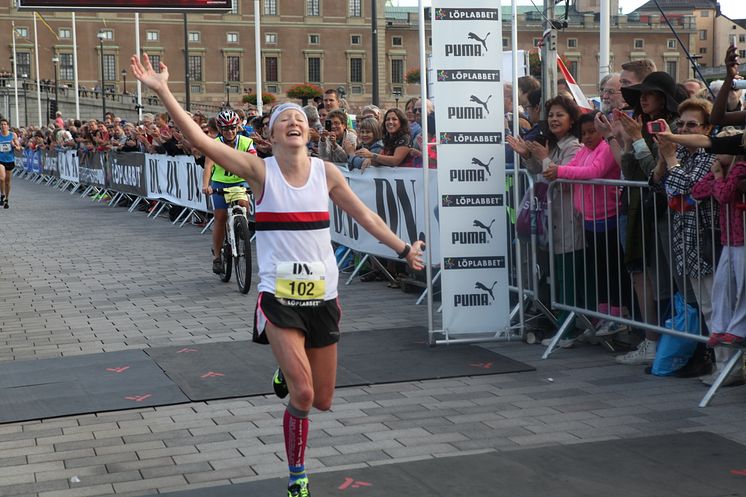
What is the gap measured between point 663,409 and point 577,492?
183cm

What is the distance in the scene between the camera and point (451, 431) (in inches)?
253

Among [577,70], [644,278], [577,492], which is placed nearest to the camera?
[577,492]

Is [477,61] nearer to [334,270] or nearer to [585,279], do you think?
[585,279]

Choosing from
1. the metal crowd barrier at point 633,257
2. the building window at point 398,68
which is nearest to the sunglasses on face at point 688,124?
the metal crowd barrier at point 633,257

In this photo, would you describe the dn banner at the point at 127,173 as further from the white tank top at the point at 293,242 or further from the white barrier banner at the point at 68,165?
the white tank top at the point at 293,242

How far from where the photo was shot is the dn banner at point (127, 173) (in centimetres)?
2481

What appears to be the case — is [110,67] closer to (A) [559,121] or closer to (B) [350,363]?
(A) [559,121]

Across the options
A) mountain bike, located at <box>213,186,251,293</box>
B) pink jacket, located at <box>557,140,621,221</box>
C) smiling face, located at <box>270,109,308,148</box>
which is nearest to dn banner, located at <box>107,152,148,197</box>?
mountain bike, located at <box>213,186,251,293</box>

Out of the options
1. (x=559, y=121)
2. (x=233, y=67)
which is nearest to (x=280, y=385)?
(x=559, y=121)

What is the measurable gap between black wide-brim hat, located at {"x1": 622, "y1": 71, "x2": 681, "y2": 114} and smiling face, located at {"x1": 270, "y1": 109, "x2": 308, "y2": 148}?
128 inches

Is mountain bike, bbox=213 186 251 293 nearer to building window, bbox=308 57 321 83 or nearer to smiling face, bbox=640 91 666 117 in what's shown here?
smiling face, bbox=640 91 666 117

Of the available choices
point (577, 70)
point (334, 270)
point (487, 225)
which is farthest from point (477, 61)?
point (577, 70)

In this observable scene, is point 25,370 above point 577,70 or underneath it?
underneath

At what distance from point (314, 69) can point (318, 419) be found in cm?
11310
